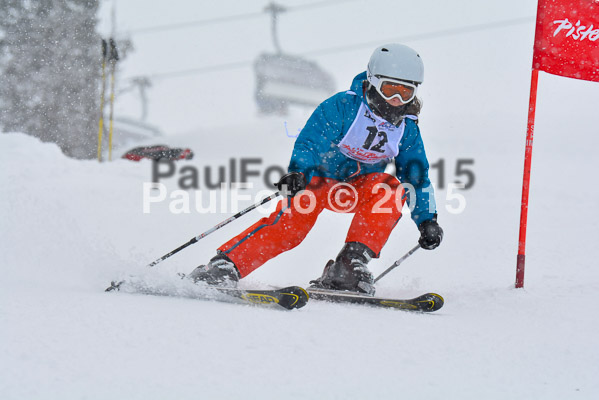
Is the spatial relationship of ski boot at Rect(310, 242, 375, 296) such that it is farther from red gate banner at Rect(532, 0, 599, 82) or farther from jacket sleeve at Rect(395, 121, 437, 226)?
red gate banner at Rect(532, 0, 599, 82)

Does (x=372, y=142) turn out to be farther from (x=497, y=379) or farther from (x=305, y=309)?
(x=497, y=379)

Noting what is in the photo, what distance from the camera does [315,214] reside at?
11.2 ft

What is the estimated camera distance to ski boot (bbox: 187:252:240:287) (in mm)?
3043

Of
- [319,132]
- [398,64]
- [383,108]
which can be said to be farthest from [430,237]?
[398,64]

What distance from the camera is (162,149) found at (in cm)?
2161

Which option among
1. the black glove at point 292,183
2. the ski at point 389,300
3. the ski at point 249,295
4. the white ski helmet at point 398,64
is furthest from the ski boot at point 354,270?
the white ski helmet at point 398,64

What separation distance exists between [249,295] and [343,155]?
130 cm

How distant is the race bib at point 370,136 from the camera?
11.2 feet

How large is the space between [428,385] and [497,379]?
261 millimetres

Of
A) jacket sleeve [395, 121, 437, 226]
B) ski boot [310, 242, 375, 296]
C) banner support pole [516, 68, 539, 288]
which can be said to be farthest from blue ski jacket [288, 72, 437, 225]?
banner support pole [516, 68, 539, 288]

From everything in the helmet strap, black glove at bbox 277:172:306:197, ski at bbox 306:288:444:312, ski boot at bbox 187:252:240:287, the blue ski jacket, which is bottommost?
ski at bbox 306:288:444:312

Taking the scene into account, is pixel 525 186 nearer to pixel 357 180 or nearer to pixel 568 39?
pixel 568 39

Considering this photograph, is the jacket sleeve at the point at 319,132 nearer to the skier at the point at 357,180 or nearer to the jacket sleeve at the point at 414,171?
the skier at the point at 357,180

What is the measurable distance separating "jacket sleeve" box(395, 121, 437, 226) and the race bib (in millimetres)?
92
